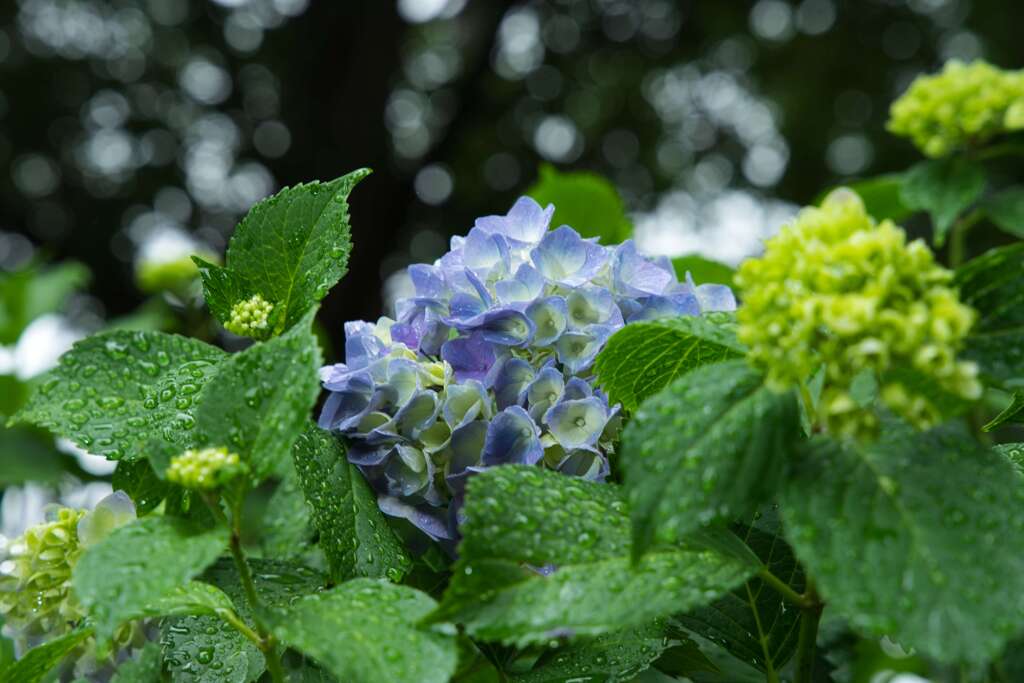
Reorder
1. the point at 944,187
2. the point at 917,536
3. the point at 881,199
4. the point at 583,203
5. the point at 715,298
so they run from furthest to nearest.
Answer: the point at 583,203
the point at 881,199
the point at 944,187
the point at 715,298
the point at 917,536

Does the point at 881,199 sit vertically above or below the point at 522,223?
below

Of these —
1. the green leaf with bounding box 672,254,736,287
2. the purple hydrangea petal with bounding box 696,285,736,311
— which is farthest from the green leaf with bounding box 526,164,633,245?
the purple hydrangea petal with bounding box 696,285,736,311

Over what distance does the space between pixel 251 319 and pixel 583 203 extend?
1024 millimetres

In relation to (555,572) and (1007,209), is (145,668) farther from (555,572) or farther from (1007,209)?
(1007,209)

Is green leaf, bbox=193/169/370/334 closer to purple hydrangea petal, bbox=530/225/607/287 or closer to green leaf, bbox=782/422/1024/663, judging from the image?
purple hydrangea petal, bbox=530/225/607/287

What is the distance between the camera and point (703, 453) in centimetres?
50

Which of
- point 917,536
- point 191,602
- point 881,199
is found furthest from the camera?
point 881,199

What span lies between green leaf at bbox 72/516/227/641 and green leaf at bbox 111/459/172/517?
7.5 inches

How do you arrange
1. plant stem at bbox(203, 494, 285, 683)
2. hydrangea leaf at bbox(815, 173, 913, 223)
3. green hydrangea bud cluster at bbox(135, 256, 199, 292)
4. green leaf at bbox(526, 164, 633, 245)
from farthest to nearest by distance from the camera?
green hydrangea bud cluster at bbox(135, 256, 199, 292)
green leaf at bbox(526, 164, 633, 245)
hydrangea leaf at bbox(815, 173, 913, 223)
plant stem at bbox(203, 494, 285, 683)

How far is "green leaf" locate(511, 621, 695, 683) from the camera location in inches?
25.3

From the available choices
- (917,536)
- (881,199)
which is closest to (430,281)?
(917,536)

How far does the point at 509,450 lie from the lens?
0.70 metres

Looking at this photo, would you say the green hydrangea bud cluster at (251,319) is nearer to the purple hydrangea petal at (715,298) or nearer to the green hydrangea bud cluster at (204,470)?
the green hydrangea bud cluster at (204,470)

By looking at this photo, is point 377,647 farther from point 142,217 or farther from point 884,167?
point 142,217
